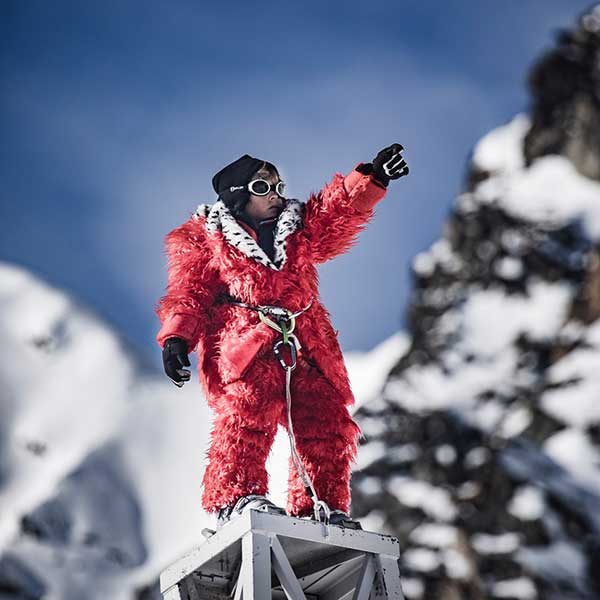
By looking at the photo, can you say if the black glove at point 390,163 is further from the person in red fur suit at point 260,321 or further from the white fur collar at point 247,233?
the white fur collar at point 247,233

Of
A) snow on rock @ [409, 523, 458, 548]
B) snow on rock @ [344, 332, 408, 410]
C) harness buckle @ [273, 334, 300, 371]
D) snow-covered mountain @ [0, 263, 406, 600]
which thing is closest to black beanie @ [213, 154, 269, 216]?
harness buckle @ [273, 334, 300, 371]

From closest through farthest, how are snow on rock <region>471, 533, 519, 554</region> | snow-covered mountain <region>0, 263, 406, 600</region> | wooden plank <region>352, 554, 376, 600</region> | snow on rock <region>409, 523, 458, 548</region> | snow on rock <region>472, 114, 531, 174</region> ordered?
wooden plank <region>352, 554, 376, 600</region> → snow on rock <region>471, 533, 519, 554</region> → snow on rock <region>409, 523, 458, 548</region> → snow on rock <region>472, 114, 531, 174</region> → snow-covered mountain <region>0, 263, 406, 600</region>

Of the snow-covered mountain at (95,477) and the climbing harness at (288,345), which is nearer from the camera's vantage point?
the climbing harness at (288,345)

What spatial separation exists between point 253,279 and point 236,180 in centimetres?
56

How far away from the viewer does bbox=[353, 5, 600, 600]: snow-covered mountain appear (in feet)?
54.9

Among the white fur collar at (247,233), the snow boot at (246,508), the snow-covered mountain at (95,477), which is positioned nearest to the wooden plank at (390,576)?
the snow boot at (246,508)

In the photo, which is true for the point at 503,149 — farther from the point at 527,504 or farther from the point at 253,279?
the point at 253,279

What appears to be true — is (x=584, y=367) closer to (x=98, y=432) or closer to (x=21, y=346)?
(x=98, y=432)

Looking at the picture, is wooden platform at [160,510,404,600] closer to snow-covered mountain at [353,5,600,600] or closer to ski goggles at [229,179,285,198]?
ski goggles at [229,179,285,198]

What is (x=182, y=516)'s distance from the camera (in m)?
57.2

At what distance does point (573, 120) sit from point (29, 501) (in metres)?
41.2

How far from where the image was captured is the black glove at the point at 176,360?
13.0 feet

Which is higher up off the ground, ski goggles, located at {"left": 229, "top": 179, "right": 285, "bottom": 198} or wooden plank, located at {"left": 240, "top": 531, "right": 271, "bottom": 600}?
ski goggles, located at {"left": 229, "top": 179, "right": 285, "bottom": 198}

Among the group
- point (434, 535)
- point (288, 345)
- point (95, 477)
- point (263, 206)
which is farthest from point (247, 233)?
point (95, 477)
